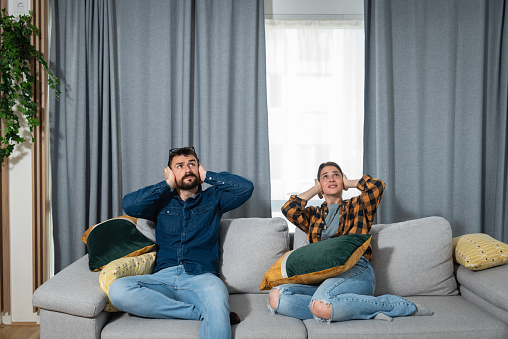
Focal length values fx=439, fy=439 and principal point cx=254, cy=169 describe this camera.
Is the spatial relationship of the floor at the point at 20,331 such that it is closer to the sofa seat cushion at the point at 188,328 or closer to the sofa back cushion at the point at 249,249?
the sofa seat cushion at the point at 188,328

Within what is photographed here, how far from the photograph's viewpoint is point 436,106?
3197mm

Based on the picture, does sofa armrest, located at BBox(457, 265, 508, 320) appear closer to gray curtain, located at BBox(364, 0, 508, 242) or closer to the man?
gray curtain, located at BBox(364, 0, 508, 242)

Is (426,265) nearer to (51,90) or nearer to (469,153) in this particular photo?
(469,153)

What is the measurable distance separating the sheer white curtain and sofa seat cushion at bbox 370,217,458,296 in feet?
2.44

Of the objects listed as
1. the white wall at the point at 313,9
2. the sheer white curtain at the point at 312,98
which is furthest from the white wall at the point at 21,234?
the white wall at the point at 313,9

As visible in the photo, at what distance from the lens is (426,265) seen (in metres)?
2.56

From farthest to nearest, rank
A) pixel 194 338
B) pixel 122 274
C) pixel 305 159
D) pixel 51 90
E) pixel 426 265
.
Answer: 1. pixel 305 159
2. pixel 51 90
3. pixel 426 265
4. pixel 122 274
5. pixel 194 338

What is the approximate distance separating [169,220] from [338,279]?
1030mm

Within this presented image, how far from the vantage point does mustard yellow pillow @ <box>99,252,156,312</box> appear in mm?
2162

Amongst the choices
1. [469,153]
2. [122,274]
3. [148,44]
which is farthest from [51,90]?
[469,153]

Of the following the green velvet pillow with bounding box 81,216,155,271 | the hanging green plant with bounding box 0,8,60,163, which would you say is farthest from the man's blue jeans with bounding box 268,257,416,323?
the hanging green plant with bounding box 0,8,60,163

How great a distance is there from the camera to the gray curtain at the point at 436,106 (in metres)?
3.17

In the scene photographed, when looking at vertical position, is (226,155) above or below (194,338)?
above

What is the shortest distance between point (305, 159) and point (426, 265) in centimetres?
117
